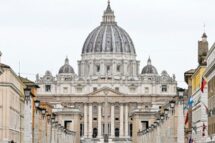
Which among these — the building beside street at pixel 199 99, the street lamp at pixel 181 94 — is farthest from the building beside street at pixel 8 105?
the building beside street at pixel 199 99

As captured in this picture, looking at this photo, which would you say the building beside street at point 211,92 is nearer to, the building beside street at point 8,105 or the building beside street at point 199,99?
the building beside street at point 199,99

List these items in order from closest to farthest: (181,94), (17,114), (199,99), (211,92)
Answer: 1. (211,92)
2. (181,94)
3. (199,99)
4. (17,114)

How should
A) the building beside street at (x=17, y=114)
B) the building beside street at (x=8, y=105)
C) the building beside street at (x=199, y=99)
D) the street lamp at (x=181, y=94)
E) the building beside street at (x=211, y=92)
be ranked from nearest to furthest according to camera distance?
the building beside street at (x=211, y=92)
the street lamp at (x=181, y=94)
the building beside street at (x=199, y=99)
the building beside street at (x=17, y=114)
the building beside street at (x=8, y=105)

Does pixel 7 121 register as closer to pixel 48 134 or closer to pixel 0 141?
pixel 0 141

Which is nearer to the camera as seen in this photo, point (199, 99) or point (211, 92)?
point (211, 92)

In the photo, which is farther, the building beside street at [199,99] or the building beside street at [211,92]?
the building beside street at [199,99]

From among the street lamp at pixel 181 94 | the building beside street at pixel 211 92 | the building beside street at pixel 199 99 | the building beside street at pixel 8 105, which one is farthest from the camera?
the building beside street at pixel 8 105

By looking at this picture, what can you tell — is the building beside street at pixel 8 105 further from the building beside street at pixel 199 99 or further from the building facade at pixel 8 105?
the building beside street at pixel 199 99

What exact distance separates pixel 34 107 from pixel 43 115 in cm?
860

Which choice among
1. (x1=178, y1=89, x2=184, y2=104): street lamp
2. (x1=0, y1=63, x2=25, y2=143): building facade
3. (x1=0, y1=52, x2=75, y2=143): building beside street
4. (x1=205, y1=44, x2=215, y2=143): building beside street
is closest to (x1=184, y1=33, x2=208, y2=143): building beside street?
(x1=205, y1=44, x2=215, y2=143): building beside street

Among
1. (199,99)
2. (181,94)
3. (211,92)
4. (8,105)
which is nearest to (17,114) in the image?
(8,105)

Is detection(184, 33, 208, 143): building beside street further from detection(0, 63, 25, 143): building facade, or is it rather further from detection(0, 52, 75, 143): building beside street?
detection(0, 63, 25, 143): building facade

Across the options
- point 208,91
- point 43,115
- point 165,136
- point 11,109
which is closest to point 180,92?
point 208,91

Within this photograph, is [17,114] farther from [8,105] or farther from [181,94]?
[181,94]
